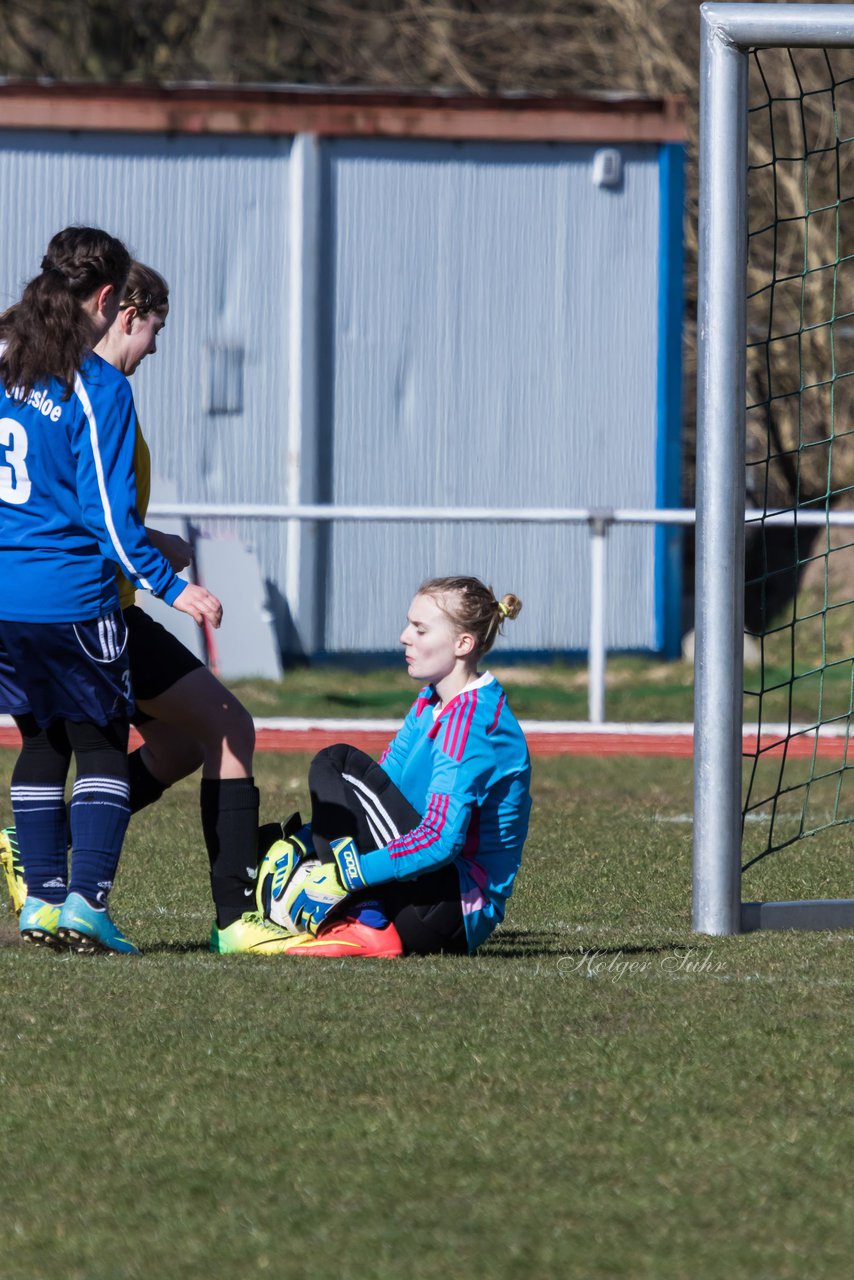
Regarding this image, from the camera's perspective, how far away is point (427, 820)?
15.6 feet

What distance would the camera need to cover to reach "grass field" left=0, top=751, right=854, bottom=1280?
2930 mm

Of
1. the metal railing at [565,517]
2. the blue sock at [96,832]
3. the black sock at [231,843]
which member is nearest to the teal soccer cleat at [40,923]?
the blue sock at [96,832]

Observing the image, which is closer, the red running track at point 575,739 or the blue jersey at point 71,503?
the blue jersey at point 71,503

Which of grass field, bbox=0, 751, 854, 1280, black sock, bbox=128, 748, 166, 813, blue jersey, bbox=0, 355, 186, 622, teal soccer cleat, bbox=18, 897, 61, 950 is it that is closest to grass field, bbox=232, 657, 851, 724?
black sock, bbox=128, 748, 166, 813

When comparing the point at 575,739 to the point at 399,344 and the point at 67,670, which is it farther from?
the point at 67,670

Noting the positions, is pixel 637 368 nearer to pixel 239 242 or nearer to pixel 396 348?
pixel 396 348

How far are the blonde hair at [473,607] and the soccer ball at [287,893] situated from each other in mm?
641

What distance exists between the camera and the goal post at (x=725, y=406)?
553 cm

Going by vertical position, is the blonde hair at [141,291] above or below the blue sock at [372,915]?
above

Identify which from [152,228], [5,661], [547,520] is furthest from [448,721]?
[152,228]

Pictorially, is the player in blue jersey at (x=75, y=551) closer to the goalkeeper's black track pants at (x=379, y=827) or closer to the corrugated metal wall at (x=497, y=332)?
the goalkeeper's black track pants at (x=379, y=827)

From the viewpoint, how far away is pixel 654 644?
1550 cm

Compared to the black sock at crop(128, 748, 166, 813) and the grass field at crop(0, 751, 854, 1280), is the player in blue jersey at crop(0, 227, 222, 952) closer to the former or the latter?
the grass field at crop(0, 751, 854, 1280)

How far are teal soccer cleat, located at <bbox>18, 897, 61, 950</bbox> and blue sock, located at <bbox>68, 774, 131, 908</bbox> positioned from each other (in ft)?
0.35
